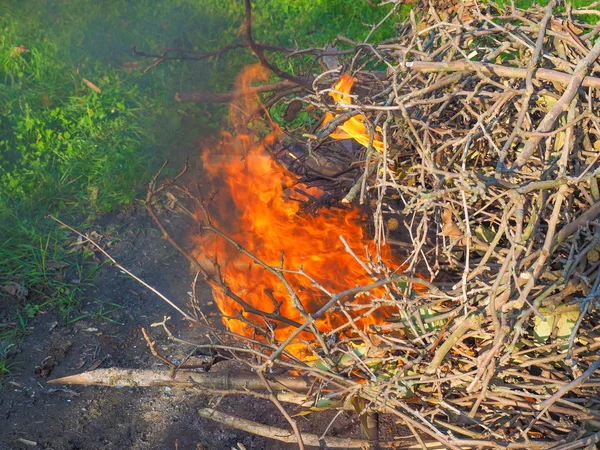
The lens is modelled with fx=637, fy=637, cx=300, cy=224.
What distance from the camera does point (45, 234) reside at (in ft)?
12.1

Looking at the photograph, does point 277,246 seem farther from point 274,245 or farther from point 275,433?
point 275,433

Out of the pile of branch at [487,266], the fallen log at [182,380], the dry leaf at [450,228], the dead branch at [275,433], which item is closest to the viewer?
the pile of branch at [487,266]

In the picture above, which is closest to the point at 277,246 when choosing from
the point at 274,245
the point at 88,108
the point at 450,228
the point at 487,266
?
the point at 274,245

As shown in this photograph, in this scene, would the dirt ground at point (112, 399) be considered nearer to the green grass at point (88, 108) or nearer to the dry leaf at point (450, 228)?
the green grass at point (88, 108)

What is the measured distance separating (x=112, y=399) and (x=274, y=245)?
1028 mm

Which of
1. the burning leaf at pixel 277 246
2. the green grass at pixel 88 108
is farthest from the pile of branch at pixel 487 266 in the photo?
the green grass at pixel 88 108

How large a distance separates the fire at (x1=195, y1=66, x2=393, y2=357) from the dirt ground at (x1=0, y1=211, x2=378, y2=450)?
0.30m

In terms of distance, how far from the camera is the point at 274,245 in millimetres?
3154

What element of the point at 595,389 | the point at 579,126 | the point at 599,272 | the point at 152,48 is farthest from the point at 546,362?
the point at 152,48

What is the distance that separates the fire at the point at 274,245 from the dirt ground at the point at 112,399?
0.30 m

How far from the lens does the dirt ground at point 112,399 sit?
2.66 meters

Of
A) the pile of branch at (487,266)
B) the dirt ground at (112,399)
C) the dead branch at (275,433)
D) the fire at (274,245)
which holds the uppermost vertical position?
the pile of branch at (487,266)

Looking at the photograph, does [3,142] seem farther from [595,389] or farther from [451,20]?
[595,389]

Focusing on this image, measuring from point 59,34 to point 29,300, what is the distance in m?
2.51
